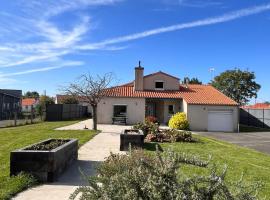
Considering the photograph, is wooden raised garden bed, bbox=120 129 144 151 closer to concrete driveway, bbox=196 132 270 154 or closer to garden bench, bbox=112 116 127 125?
concrete driveway, bbox=196 132 270 154

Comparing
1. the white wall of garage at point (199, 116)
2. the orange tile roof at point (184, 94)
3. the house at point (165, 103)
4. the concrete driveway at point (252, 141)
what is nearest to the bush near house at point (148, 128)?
the concrete driveway at point (252, 141)

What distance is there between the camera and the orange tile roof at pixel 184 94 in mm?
36625

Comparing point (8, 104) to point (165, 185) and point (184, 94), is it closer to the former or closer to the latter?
point (184, 94)

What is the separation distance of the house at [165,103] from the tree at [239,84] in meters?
26.1

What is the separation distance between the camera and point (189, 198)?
390 cm

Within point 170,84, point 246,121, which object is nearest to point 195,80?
point 246,121

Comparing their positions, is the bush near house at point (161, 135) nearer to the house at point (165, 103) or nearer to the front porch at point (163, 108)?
the house at point (165, 103)

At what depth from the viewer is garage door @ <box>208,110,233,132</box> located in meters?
35.8

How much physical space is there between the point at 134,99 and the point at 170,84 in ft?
16.5

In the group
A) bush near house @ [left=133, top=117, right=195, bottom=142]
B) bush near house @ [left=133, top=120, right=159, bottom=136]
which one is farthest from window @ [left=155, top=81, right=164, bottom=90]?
bush near house @ [left=133, top=117, right=195, bottom=142]

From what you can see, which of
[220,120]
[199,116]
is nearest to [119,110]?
[199,116]

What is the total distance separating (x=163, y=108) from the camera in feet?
132

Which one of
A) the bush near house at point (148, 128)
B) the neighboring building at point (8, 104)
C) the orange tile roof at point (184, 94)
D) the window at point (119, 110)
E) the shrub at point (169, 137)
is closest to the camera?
the shrub at point (169, 137)

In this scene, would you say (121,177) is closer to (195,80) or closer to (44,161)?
(44,161)
